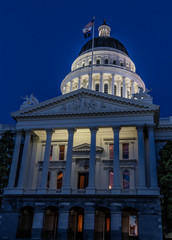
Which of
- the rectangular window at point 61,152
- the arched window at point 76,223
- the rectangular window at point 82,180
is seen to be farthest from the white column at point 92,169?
the rectangular window at point 61,152

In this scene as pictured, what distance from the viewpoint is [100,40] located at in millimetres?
65500

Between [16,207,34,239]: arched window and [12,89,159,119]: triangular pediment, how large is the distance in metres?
12.1

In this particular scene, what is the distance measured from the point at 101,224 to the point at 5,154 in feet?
51.3

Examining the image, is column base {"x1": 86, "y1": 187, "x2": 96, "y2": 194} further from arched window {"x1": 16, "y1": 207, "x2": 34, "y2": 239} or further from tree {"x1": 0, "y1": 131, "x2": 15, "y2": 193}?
tree {"x1": 0, "y1": 131, "x2": 15, "y2": 193}

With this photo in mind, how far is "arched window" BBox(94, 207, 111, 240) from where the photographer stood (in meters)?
33.5

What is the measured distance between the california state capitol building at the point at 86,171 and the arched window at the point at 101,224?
0.37 feet

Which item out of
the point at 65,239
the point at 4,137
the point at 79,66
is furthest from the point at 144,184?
the point at 79,66

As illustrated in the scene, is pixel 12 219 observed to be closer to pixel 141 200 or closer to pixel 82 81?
pixel 141 200

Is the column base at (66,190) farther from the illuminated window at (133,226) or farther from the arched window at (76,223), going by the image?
the illuminated window at (133,226)

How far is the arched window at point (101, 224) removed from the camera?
1320 inches

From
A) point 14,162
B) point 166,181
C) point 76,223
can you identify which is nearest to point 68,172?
point 14,162

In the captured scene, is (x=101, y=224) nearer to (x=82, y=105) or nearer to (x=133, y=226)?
(x=133, y=226)

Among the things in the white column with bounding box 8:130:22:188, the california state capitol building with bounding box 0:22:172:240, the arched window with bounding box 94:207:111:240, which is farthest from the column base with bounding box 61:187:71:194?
the white column with bounding box 8:130:22:188

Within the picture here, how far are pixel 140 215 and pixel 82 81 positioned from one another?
35765mm
